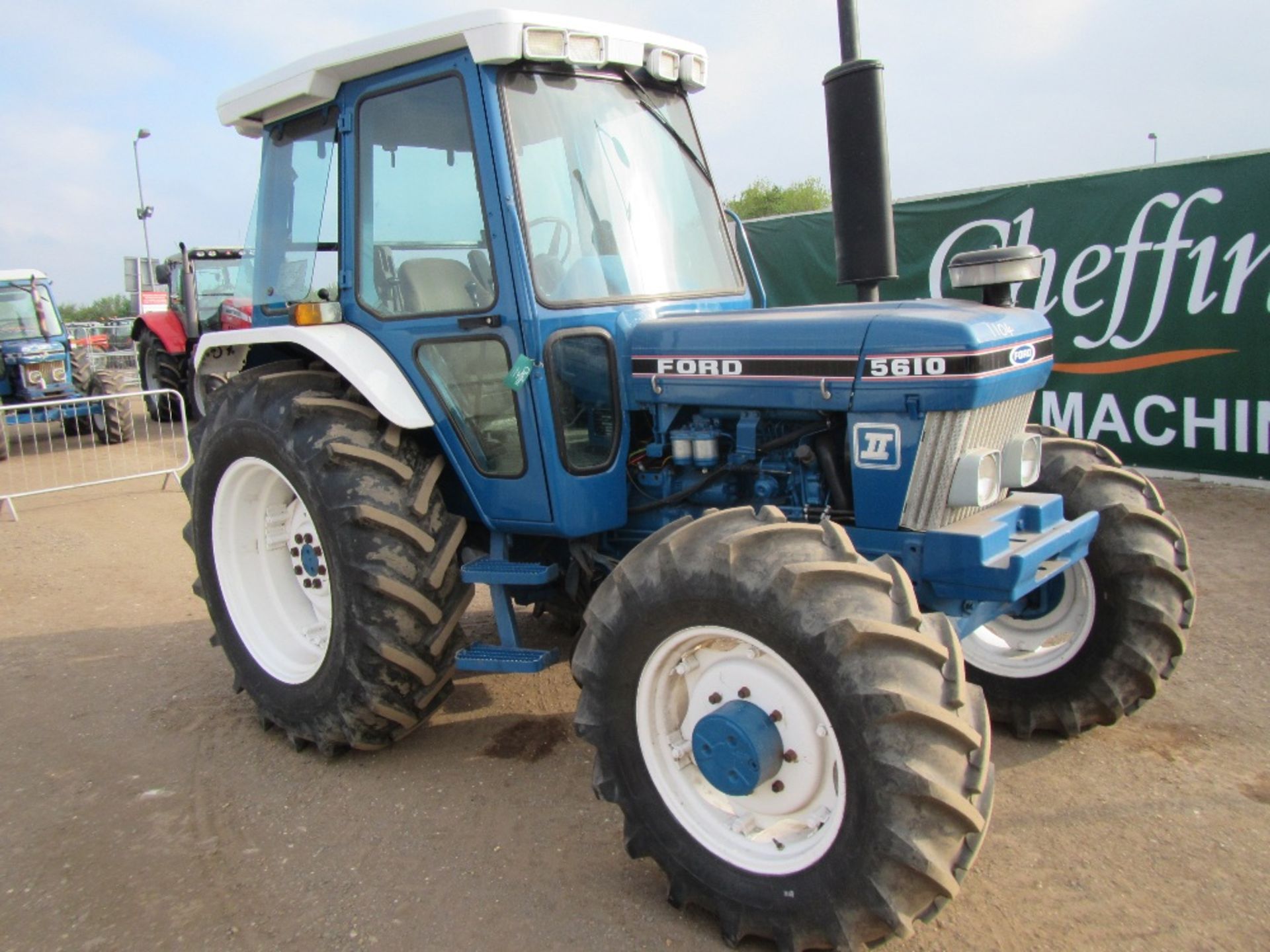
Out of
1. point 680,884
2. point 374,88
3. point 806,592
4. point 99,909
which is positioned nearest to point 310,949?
point 99,909

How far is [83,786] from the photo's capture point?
3.72 meters

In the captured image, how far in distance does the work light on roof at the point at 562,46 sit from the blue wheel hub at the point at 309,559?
7.10 ft

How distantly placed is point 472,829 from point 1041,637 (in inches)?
89.5

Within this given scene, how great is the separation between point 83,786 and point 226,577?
3.13 ft

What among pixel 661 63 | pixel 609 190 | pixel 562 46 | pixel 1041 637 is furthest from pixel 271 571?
pixel 1041 637

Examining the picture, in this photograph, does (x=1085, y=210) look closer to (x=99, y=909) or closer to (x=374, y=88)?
(x=374, y=88)

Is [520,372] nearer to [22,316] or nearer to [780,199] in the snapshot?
[22,316]

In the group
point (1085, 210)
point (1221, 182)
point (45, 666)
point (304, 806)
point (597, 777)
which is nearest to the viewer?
point (597, 777)

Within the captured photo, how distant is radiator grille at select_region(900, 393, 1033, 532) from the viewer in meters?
2.90

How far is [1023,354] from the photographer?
3.10 meters

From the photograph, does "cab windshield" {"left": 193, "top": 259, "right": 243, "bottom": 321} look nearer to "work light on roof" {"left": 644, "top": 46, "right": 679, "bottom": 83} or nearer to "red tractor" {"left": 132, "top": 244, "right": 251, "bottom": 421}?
"red tractor" {"left": 132, "top": 244, "right": 251, "bottom": 421}

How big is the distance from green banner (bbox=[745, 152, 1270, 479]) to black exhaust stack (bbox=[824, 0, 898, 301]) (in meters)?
4.86

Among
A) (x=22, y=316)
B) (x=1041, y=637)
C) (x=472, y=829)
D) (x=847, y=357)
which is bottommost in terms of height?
(x=472, y=829)

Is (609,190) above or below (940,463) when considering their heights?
above
